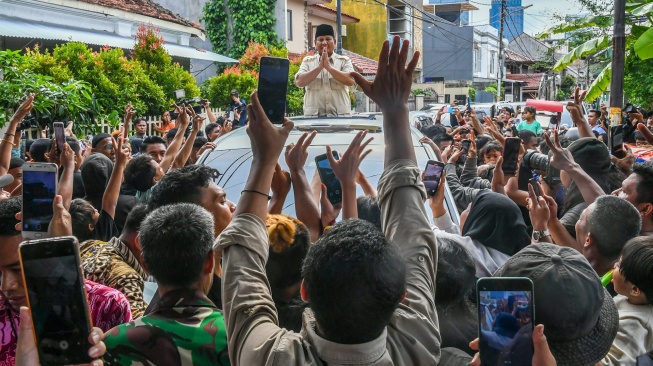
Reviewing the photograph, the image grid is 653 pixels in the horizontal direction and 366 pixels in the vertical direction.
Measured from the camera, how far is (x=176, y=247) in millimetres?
2447

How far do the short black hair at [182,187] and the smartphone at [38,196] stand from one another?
1.58 feet

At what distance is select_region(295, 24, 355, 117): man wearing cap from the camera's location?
6.98m

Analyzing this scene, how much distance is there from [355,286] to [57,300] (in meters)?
0.87

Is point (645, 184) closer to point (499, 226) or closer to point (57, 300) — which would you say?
point (499, 226)

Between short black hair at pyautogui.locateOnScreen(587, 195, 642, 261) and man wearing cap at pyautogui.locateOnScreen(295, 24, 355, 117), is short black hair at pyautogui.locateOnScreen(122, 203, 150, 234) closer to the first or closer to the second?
short black hair at pyautogui.locateOnScreen(587, 195, 642, 261)

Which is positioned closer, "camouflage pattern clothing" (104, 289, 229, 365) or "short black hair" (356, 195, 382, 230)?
"camouflage pattern clothing" (104, 289, 229, 365)

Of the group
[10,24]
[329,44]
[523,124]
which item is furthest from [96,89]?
[523,124]

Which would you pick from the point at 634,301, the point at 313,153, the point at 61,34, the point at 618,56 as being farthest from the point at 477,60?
the point at 634,301

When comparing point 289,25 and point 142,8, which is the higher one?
point 289,25

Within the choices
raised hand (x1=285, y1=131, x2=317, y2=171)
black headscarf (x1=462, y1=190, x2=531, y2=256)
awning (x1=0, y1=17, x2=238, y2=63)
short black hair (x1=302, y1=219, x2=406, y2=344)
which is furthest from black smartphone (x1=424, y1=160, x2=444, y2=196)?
awning (x1=0, y1=17, x2=238, y2=63)

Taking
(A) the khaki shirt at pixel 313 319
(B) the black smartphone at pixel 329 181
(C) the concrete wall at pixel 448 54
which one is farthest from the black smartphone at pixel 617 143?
(C) the concrete wall at pixel 448 54

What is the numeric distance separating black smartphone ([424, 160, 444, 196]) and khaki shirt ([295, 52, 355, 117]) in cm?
299

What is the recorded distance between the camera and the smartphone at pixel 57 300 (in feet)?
6.69

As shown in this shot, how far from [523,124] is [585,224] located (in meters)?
11.1
